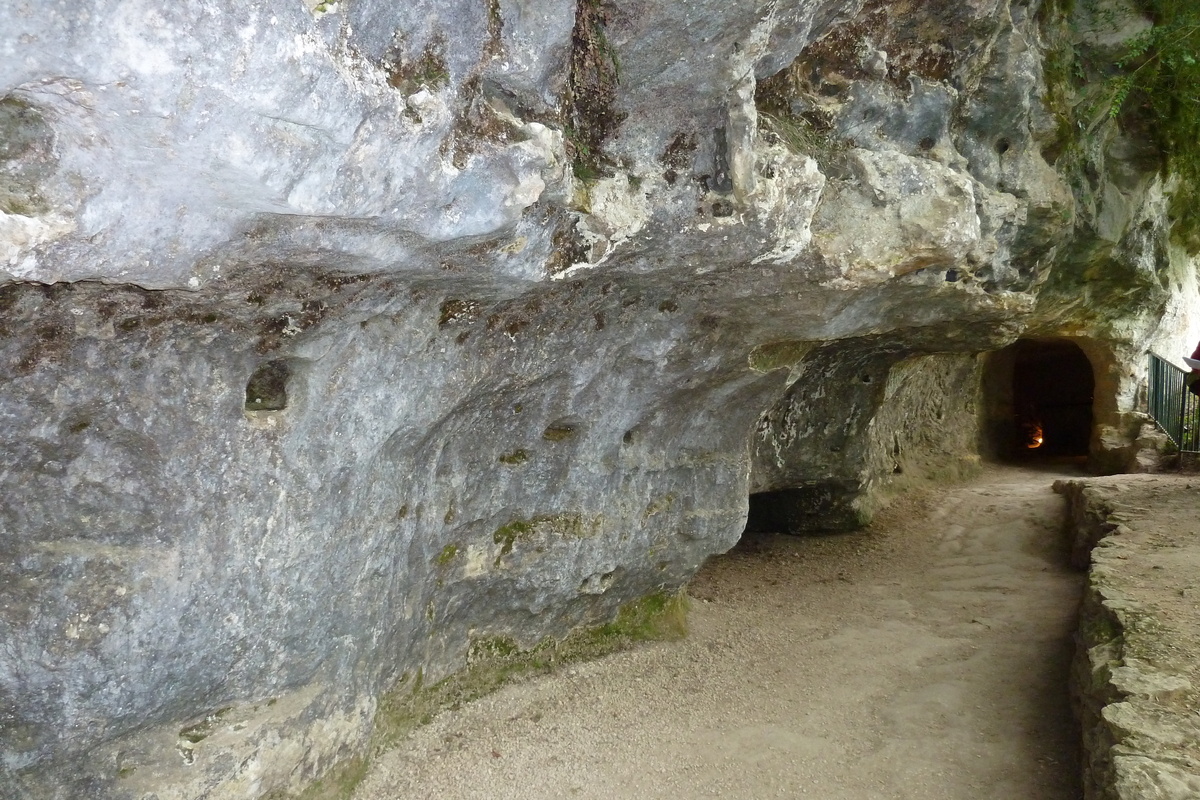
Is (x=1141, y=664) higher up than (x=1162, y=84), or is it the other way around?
(x=1162, y=84)

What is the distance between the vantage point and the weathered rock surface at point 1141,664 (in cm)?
299

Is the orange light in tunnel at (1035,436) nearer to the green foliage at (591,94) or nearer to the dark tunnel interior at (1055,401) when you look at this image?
the dark tunnel interior at (1055,401)

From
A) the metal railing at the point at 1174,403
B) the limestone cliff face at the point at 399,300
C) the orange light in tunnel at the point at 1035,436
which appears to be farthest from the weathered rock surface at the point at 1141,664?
the orange light in tunnel at the point at 1035,436

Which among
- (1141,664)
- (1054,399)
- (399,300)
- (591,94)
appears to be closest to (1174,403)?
(1054,399)

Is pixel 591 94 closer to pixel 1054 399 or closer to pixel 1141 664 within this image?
pixel 1141 664

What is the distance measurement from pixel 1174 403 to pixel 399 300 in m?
9.17

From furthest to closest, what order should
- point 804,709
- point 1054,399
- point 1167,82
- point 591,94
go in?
point 1054,399
point 1167,82
point 804,709
point 591,94

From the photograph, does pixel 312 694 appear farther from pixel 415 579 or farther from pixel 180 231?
pixel 180 231

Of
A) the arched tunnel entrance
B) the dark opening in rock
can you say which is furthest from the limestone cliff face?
the arched tunnel entrance

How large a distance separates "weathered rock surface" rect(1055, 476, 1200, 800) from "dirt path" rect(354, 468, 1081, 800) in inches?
14.1

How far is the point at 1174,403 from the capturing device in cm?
943

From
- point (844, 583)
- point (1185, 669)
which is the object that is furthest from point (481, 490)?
point (844, 583)

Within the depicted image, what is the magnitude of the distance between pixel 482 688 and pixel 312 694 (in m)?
1.19

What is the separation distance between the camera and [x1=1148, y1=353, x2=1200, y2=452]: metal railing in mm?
8969
